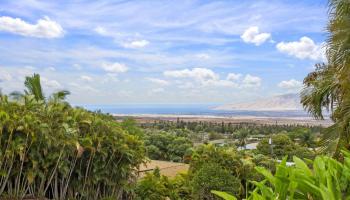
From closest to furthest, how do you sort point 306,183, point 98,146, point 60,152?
point 306,183
point 60,152
point 98,146

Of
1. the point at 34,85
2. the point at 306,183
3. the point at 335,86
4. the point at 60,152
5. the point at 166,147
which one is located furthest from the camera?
the point at 166,147

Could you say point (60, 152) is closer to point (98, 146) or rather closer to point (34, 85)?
point (98, 146)

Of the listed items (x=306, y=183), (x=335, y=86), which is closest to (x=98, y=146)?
(x=335, y=86)

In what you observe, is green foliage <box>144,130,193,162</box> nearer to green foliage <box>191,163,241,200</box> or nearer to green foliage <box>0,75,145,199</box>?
green foliage <box>191,163,241,200</box>

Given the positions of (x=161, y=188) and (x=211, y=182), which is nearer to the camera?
(x=211, y=182)

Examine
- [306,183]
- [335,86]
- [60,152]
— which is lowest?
[60,152]

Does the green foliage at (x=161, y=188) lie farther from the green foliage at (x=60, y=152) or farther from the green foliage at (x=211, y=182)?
the green foliage at (x=60, y=152)

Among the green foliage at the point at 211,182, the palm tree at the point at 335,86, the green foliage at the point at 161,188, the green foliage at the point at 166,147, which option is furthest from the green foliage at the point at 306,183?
the green foliage at the point at 166,147

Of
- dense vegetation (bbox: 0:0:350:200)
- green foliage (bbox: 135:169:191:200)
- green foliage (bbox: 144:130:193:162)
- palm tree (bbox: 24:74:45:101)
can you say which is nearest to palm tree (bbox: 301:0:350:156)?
dense vegetation (bbox: 0:0:350:200)
